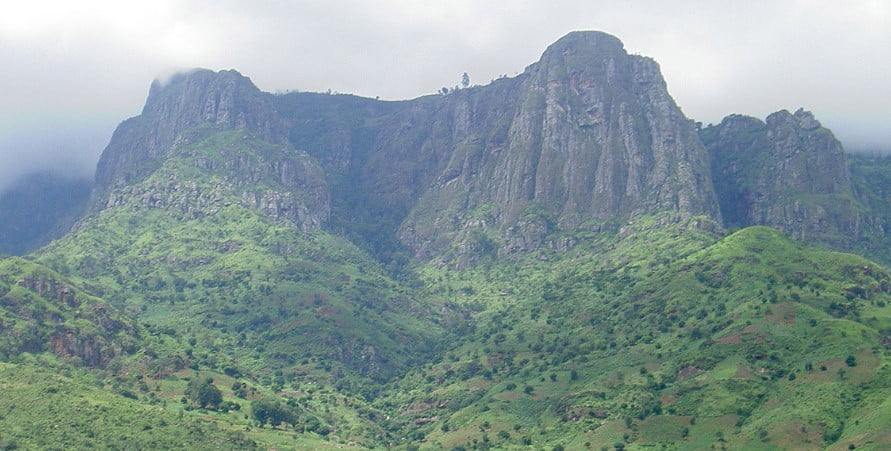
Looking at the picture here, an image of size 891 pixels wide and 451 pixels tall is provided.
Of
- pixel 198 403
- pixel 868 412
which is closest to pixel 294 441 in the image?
pixel 198 403

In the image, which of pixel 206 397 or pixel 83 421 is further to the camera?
pixel 206 397

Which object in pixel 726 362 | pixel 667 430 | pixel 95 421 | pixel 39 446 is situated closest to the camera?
pixel 39 446

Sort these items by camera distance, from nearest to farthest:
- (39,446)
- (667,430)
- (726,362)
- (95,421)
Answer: (39,446) → (95,421) → (667,430) → (726,362)

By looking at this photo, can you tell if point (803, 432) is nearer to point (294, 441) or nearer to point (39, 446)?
point (294, 441)

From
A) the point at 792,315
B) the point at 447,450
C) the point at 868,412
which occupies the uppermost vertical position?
the point at 792,315

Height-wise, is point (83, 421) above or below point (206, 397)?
above

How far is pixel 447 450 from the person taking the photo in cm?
19662

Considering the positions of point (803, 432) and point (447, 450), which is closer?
point (803, 432)

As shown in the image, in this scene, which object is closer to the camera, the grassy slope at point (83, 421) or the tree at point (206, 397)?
the grassy slope at point (83, 421)

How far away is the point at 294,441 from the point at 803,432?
3555 inches

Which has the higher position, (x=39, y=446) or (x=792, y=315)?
(x=792, y=315)

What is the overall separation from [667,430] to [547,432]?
26458 millimetres

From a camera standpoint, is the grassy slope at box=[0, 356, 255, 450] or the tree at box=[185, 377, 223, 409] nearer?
the grassy slope at box=[0, 356, 255, 450]

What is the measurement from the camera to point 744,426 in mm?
171625
